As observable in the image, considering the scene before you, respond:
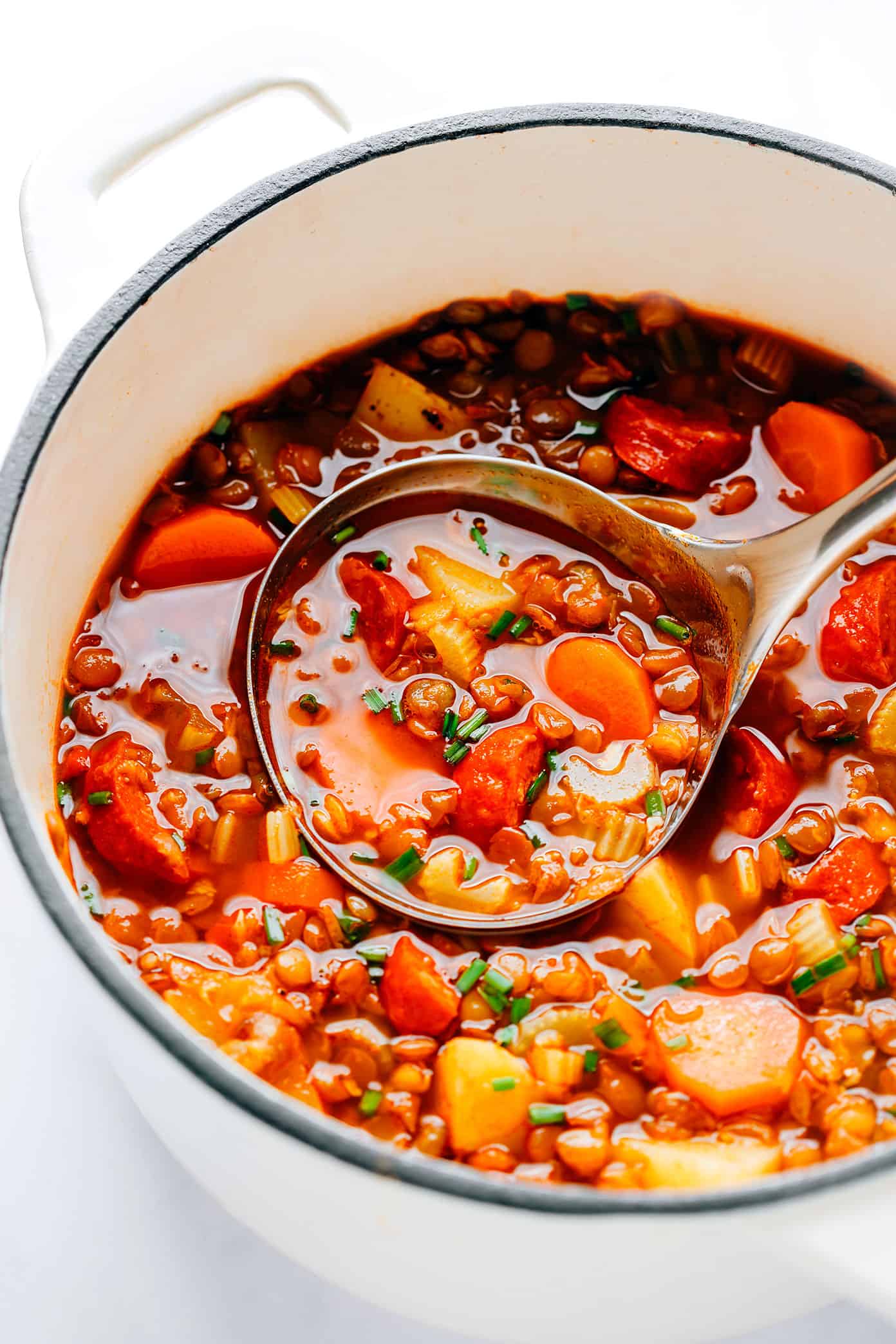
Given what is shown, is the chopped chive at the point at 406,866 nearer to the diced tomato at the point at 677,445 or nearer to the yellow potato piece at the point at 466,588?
the yellow potato piece at the point at 466,588

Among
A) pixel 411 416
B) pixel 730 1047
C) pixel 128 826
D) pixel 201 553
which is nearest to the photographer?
pixel 730 1047

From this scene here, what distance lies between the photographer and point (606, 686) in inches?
92.9

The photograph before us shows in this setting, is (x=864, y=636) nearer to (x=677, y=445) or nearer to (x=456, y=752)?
(x=677, y=445)

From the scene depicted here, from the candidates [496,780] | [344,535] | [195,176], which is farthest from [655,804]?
[195,176]

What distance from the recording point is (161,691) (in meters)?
2.35

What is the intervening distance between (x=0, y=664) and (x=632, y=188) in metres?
1.39

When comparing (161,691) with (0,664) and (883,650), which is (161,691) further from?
(883,650)

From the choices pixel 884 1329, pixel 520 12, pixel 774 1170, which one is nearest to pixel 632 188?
A: pixel 520 12

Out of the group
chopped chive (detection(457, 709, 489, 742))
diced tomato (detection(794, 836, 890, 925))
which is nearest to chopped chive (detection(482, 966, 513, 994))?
chopped chive (detection(457, 709, 489, 742))

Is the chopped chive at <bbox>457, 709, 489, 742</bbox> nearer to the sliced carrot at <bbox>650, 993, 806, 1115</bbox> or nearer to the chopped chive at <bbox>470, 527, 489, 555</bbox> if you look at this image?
the chopped chive at <bbox>470, 527, 489, 555</bbox>

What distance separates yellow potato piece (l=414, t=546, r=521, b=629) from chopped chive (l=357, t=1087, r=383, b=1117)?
2.68ft

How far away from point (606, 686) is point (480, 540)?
37 centimetres

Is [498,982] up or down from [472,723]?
down

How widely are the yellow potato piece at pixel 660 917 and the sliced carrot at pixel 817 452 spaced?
0.77m
